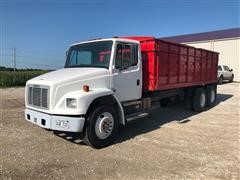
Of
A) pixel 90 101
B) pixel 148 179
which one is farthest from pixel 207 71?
pixel 148 179

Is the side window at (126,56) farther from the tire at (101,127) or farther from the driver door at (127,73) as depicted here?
the tire at (101,127)

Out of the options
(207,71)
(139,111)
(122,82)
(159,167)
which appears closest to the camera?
(159,167)

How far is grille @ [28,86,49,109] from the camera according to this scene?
5.68 m

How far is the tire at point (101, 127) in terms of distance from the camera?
18.7 ft

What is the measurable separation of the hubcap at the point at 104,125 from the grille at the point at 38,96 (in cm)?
126

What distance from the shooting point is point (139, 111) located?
7.35 m

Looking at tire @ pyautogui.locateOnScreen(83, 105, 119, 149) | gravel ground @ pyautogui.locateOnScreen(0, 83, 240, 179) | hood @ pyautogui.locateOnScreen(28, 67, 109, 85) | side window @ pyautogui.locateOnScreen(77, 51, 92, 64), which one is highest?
side window @ pyautogui.locateOnScreen(77, 51, 92, 64)

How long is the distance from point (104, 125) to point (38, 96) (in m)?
1.71

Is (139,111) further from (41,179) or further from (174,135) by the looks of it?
(41,179)

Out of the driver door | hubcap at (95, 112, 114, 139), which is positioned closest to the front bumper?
hubcap at (95, 112, 114, 139)

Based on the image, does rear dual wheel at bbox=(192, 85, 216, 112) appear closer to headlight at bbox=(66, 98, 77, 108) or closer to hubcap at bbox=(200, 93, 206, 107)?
hubcap at bbox=(200, 93, 206, 107)

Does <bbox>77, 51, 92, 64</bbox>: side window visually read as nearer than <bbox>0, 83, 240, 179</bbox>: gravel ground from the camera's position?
No

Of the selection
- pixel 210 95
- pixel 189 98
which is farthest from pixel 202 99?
pixel 189 98

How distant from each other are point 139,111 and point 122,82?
1.19m
